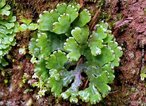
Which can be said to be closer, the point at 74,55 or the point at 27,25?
the point at 74,55

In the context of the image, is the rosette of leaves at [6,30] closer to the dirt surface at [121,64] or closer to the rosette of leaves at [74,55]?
the dirt surface at [121,64]

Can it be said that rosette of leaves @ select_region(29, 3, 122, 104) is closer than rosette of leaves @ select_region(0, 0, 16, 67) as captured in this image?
Yes

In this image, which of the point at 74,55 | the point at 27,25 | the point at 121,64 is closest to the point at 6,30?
the point at 27,25

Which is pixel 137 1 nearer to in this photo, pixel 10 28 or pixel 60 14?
pixel 60 14

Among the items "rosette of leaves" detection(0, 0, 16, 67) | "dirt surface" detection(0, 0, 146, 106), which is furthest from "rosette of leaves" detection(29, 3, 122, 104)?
"rosette of leaves" detection(0, 0, 16, 67)

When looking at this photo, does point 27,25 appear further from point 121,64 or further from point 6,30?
point 121,64

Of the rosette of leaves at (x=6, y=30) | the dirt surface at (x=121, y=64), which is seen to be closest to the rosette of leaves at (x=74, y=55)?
the dirt surface at (x=121, y=64)

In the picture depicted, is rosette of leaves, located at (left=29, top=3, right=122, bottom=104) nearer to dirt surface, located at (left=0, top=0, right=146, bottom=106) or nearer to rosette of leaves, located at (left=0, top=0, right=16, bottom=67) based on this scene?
dirt surface, located at (left=0, top=0, right=146, bottom=106)

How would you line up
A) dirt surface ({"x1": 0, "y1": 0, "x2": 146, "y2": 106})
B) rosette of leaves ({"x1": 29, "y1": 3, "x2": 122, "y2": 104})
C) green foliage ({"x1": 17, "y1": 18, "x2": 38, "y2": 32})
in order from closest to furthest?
1. rosette of leaves ({"x1": 29, "y1": 3, "x2": 122, "y2": 104})
2. dirt surface ({"x1": 0, "y1": 0, "x2": 146, "y2": 106})
3. green foliage ({"x1": 17, "y1": 18, "x2": 38, "y2": 32})
